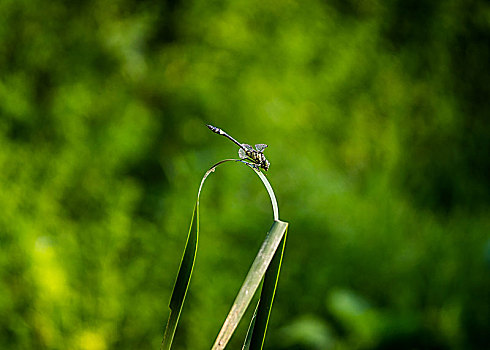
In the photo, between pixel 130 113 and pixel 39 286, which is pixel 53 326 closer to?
pixel 39 286

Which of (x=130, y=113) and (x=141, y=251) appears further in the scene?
(x=130, y=113)

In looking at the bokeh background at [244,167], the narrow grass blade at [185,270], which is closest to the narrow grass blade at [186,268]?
the narrow grass blade at [185,270]

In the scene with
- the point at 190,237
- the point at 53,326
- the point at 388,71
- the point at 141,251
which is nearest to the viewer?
the point at 190,237

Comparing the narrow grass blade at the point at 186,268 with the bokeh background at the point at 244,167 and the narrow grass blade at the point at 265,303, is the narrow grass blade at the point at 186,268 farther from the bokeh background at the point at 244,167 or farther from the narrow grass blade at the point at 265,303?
the bokeh background at the point at 244,167

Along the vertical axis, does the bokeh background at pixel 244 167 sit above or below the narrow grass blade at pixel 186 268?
above

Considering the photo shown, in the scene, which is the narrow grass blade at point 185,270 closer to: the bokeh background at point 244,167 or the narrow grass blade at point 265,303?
the narrow grass blade at point 265,303

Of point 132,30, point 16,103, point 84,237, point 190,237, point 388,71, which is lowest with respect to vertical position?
point 190,237

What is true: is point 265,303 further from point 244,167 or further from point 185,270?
point 244,167

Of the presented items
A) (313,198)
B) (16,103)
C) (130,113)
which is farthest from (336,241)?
(16,103)

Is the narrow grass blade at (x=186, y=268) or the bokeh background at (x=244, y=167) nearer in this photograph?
the narrow grass blade at (x=186, y=268)
